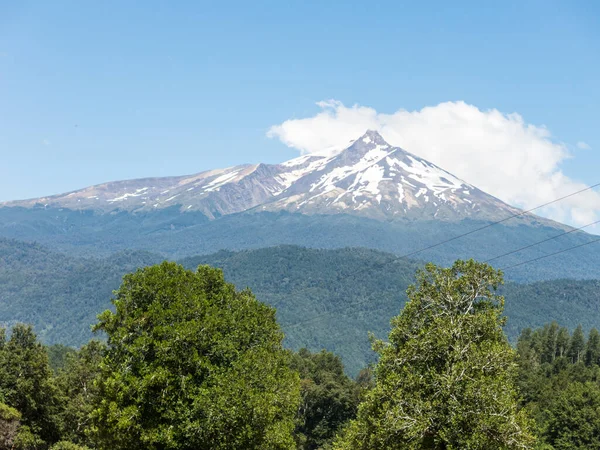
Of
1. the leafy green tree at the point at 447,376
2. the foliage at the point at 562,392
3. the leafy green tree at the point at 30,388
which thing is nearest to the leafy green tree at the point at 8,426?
the leafy green tree at the point at 30,388

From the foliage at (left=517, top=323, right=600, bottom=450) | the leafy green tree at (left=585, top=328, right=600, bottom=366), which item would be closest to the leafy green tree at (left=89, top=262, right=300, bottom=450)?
the foliage at (left=517, top=323, right=600, bottom=450)

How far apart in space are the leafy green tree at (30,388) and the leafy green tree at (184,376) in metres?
15.0

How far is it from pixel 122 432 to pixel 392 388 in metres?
9.94

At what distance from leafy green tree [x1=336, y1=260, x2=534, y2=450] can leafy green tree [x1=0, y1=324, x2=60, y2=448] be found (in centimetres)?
2367

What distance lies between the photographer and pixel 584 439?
51375mm

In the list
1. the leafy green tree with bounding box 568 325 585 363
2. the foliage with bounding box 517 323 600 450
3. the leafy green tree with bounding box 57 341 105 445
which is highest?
the leafy green tree with bounding box 57 341 105 445

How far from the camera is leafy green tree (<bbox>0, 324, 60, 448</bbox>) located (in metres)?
36.3

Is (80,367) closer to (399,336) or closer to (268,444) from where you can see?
(268,444)

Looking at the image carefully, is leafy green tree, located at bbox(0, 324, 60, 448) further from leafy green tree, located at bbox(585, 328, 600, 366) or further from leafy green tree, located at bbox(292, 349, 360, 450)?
leafy green tree, located at bbox(585, 328, 600, 366)

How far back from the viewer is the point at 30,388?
3681 cm

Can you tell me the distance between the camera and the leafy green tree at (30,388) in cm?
3634

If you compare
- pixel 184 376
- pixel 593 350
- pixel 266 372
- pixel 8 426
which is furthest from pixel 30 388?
pixel 593 350

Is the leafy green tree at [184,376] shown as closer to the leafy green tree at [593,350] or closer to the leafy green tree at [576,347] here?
the leafy green tree at [593,350]

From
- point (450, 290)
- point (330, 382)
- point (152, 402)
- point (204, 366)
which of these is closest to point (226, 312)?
point (204, 366)
